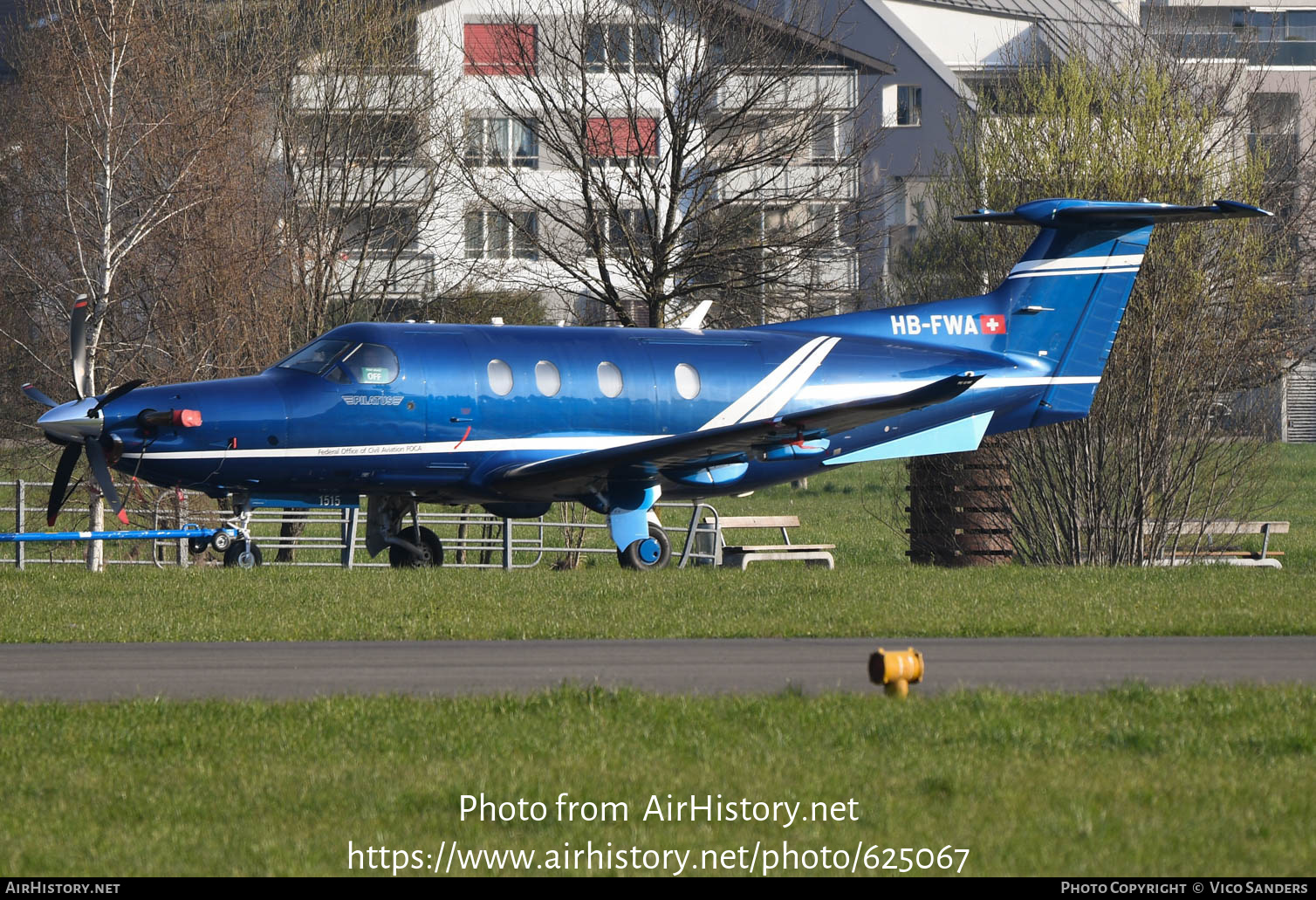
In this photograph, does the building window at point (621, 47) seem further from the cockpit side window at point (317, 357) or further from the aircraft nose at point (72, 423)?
the aircraft nose at point (72, 423)

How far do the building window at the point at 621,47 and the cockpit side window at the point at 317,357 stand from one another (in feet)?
42.1


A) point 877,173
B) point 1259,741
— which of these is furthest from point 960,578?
Result: point 877,173

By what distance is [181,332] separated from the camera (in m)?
25.5

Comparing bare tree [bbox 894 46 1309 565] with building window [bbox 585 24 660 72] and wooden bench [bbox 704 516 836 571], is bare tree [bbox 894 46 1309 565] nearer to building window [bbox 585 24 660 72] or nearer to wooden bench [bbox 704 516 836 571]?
wooden bench [bbox 704 516 836 571]

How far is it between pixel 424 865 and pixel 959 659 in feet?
20.6

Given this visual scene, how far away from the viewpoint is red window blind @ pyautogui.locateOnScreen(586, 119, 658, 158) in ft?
99.3

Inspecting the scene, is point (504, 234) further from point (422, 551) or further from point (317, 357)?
point (317, 357)

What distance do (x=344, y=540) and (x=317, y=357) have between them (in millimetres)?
7363

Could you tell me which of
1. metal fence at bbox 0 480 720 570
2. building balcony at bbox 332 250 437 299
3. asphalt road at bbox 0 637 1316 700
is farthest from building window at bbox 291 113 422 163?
asphalt road at bbox 0 637 1316 700

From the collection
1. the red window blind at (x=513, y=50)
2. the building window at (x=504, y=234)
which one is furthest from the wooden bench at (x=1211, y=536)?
the red window blind at (x=513, y=50)

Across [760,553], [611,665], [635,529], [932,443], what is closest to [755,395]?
[635,529]

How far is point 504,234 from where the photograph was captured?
33.2 meters

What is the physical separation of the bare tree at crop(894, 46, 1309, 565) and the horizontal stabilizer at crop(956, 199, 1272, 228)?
6.15 feet

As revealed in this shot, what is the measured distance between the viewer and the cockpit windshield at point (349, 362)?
18953mm
